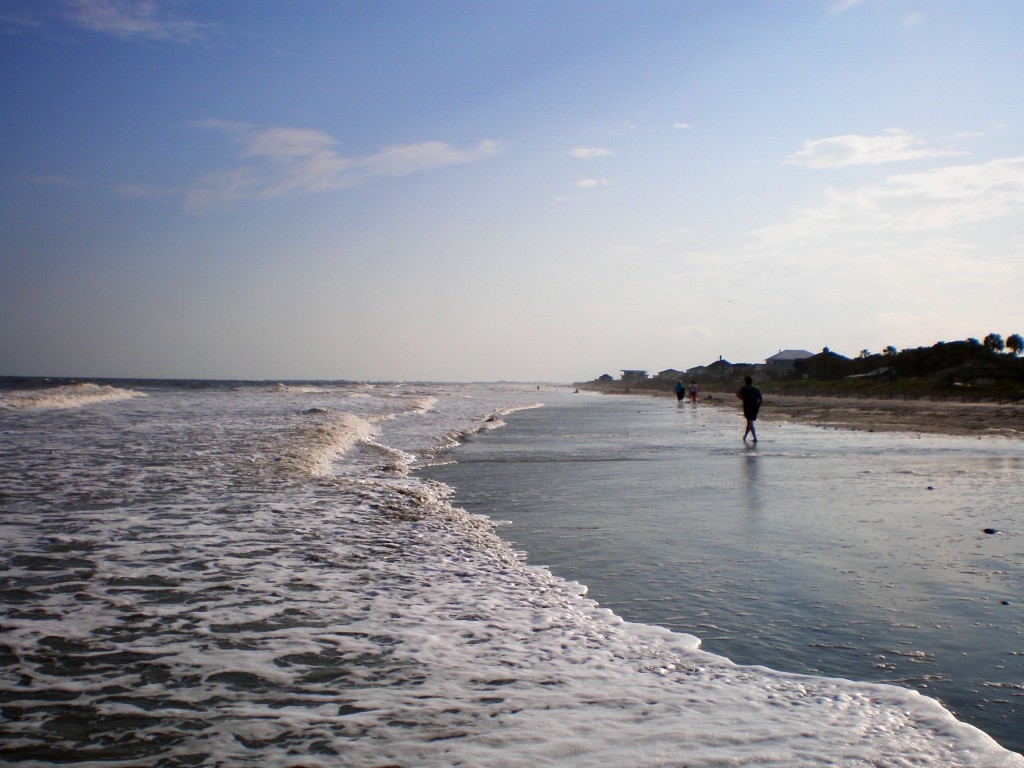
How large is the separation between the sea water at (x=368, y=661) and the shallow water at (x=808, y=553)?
183 mm

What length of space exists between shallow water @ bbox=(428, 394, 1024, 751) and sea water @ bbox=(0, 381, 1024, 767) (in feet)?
0.60

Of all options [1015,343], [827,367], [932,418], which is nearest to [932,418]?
[932,418]

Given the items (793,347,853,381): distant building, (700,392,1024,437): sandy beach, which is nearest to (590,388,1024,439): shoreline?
(700,392,1024,437): sandy beach

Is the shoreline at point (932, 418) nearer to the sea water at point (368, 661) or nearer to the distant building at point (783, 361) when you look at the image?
→ the sea water at point (368, 661)

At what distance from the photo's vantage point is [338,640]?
5098 mm

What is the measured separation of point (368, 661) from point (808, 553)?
16.0 feet

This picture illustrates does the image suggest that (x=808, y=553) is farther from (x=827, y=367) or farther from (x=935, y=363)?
(x=827, y=367)

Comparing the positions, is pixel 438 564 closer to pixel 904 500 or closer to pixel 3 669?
pixel 3 669

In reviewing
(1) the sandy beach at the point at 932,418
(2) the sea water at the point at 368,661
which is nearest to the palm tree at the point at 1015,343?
(1) the sandy beach at the point at 932,418

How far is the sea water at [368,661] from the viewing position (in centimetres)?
363

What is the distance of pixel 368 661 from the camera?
15.5ft

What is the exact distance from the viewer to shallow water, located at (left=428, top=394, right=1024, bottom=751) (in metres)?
4.81

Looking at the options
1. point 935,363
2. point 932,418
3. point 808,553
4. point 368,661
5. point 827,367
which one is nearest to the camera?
point 368,661

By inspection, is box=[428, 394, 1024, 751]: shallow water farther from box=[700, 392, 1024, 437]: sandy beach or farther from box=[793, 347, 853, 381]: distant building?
box=[793, 347, 853, 381]: distant building
